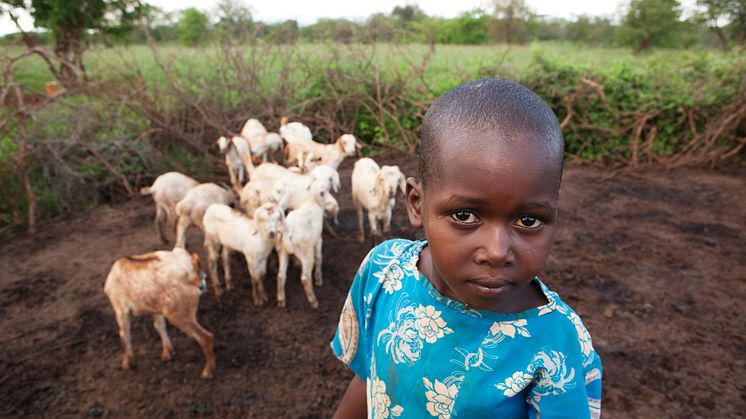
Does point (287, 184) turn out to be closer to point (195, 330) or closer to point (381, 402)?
point (195, 330)

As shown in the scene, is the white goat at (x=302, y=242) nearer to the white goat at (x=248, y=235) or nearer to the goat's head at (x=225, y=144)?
the white goat at (x=248, y=235)

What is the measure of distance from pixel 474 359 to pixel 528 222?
39cm

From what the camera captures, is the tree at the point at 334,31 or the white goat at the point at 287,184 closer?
the white goat at the point at 287,184

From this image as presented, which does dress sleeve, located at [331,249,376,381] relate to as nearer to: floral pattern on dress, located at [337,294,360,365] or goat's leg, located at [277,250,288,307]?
floral pattern on dress, located at [337,294,360,365]

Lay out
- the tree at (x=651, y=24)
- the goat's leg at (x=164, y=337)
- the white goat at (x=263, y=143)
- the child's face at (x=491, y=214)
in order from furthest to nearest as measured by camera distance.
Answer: the tree at (x=651, y=24) → the white goat at (x=263, y=143) → the goat's leg at (x=164, y=337) → the child's face at (x=491, y=214)

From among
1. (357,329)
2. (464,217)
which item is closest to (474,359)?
(464,217)

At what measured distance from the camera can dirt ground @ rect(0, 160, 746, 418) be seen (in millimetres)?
3447

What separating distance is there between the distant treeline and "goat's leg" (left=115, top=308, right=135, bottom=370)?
6.01 m

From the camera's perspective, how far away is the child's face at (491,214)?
1016 millimetres

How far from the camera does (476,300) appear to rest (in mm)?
1139

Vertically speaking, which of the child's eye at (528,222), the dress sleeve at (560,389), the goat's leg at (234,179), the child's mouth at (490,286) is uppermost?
the child's eye at (528,222)

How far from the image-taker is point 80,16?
45.4 feet

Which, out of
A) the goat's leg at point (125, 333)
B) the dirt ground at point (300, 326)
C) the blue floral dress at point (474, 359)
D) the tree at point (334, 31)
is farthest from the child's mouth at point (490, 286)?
the tree at point (334, 31)

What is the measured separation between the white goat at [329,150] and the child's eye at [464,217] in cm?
535
